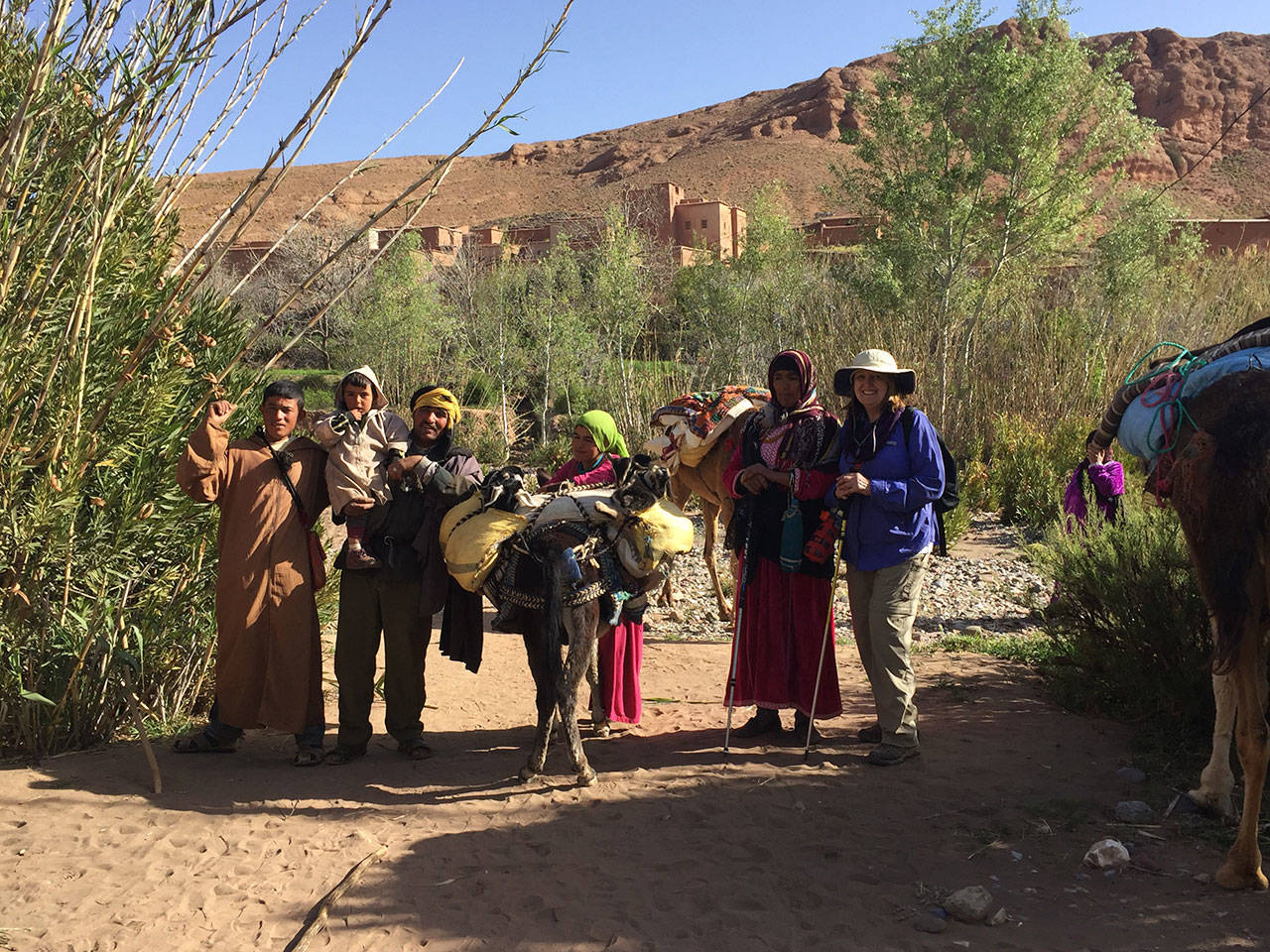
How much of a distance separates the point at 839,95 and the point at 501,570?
80.1 metres

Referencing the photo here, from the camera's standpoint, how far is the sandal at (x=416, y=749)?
5.04 m

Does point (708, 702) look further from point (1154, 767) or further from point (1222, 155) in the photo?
point (1222, 155)

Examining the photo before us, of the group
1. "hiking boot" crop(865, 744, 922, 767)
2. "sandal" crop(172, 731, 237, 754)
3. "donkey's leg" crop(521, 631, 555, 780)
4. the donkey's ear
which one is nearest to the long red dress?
→ "hiking boot" crop(865, 744, 922, 767)

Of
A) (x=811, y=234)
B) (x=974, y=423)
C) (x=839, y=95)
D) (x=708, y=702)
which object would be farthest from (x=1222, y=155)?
(x=708, y=702)

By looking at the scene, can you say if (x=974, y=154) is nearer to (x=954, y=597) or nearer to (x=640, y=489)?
(x=954, y=597)

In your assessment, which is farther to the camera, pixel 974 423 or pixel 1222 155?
pixel 1222 155

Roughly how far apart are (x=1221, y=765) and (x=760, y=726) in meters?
2.10

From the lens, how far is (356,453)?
4.68 meters

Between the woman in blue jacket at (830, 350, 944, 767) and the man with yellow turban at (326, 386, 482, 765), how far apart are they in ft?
5.96

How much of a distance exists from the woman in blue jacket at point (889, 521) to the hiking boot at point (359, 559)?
2.15 meters

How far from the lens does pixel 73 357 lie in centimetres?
322

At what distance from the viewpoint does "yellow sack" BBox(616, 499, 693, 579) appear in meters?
4.62

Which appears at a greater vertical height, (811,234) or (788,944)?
(811,234)

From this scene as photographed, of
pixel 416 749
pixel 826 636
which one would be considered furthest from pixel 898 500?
pixel 416 749
